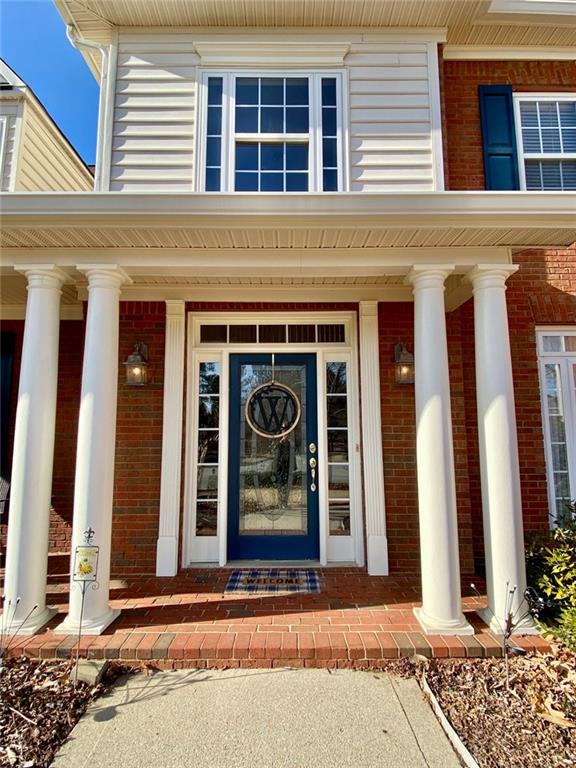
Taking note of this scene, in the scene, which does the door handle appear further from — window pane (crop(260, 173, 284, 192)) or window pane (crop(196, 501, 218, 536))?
window pane (crop(260, 173, 284, 192))

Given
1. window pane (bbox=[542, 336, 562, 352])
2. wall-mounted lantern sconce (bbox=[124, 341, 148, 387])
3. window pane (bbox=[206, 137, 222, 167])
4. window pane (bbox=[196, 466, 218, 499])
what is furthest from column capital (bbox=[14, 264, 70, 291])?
window pane (bbox=[542, 336, 562, 352])

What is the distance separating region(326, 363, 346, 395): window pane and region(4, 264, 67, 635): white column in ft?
9.21

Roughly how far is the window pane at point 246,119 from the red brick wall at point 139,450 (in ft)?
6.86

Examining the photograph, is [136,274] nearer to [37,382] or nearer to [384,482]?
[37,382]

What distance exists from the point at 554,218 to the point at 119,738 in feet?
14.7

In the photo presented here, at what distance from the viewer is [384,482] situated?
4.75 meters

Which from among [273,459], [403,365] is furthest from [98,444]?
[403,365]

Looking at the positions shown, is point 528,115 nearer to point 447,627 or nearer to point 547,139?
point 547,139

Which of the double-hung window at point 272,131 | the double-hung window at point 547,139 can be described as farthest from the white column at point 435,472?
the double-hung window at point 547,139

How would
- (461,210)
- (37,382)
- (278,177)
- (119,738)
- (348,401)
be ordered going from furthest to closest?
(348,401), (278,177), (37,382), (461,210), (119,738)

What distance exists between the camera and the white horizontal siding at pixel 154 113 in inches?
180

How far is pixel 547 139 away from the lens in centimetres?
514

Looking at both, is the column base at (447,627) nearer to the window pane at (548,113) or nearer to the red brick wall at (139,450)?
the red brick wall at (139,450)

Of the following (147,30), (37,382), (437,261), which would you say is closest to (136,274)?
(37,382)
